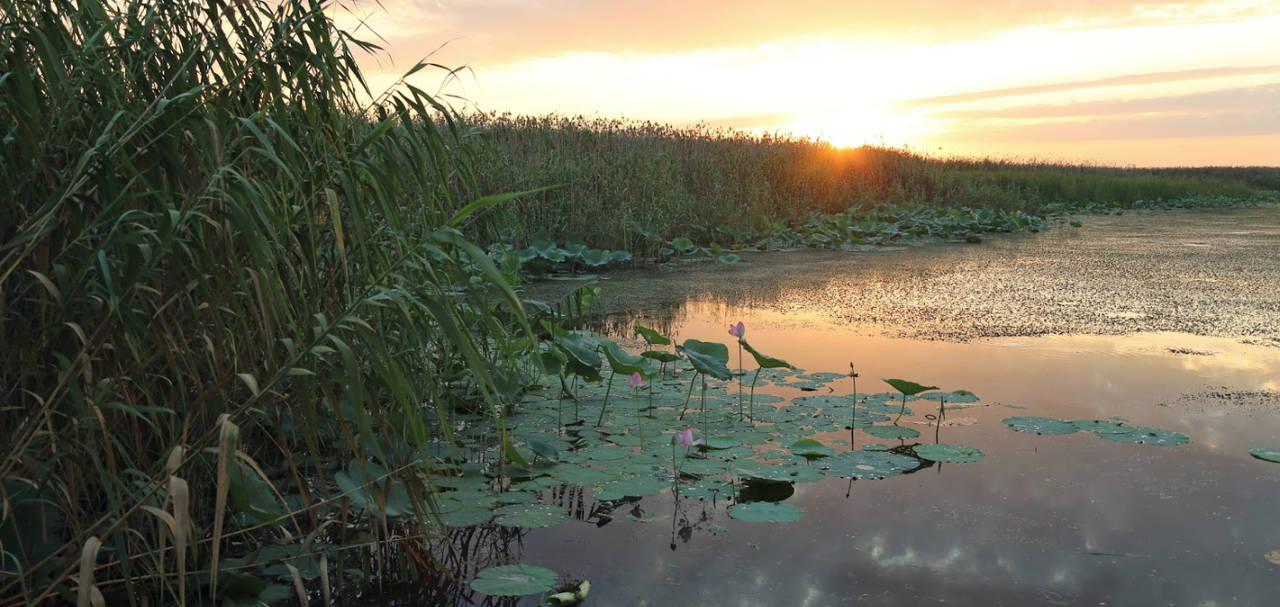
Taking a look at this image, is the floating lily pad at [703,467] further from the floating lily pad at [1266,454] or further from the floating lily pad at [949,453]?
the floating lily pad at [1266,454]

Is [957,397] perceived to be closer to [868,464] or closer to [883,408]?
[883,408]

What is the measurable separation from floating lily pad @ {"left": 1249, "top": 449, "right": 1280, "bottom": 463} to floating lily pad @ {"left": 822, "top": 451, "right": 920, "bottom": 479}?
2.98 feet

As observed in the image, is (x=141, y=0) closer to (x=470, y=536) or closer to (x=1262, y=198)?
(x=470, y=536)

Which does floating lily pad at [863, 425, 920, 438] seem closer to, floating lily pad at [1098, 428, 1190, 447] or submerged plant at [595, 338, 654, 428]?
floating lily pad at [1098, 428, 1190, 447]

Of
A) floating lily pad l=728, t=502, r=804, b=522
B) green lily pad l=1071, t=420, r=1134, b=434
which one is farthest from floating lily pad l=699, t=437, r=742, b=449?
green lily pad l=1071, t=420, r=1134, b=434

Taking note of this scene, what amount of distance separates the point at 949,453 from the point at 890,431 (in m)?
0.24

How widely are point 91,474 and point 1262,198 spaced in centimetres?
2738

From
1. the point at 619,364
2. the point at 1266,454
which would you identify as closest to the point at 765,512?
the point at 619,364

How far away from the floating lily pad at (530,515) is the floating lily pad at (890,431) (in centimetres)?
104

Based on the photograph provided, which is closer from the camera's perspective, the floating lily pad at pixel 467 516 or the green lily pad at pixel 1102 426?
the floating lily pad at pixel 467 516

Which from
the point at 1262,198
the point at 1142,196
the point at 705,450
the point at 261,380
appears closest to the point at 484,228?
the point at 705,450

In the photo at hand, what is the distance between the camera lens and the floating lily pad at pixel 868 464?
231 cm

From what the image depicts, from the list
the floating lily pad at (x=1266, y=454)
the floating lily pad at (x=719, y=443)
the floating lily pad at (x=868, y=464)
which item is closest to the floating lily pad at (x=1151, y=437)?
the floating lily pad at (x=1266, y=454)

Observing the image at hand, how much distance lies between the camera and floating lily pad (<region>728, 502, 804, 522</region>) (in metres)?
2.00
